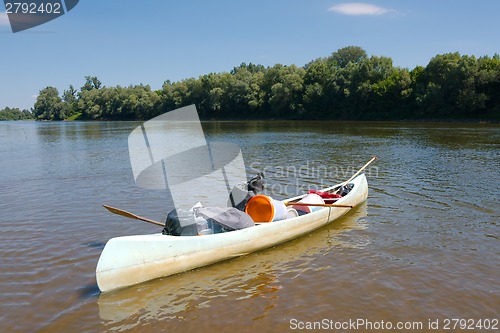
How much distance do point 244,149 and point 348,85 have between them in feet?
159

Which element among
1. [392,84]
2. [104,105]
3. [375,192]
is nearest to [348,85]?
[392,84]

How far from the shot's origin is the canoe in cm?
654

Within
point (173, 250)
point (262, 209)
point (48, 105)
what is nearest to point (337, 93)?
point (262, 209)

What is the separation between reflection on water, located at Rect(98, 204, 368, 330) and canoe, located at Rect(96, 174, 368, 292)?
0.16m

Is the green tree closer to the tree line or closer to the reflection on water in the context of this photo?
the tree line

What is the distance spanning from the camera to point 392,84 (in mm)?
65875

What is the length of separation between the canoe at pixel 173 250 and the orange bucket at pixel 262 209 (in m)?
0.28

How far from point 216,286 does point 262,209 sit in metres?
2.31

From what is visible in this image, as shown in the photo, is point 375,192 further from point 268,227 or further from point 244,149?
point 244,149

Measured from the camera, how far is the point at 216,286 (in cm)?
695

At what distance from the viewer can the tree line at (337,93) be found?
5528cm
